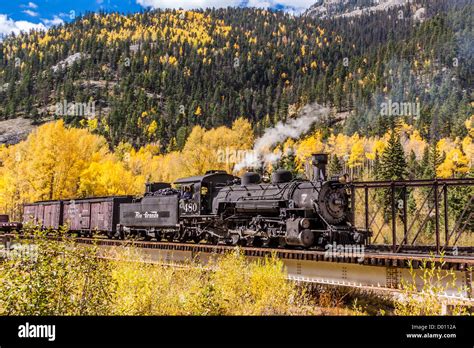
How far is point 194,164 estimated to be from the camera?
52219mm

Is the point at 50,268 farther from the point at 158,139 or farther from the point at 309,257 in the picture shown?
the point at 158,139

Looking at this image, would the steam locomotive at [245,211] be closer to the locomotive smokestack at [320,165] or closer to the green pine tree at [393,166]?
the locomotive smokestack at [320,165]

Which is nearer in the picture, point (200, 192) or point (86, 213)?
point (200, 192)

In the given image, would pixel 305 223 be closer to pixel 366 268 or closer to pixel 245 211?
pixel 366 268

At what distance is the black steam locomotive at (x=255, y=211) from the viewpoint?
19484mm

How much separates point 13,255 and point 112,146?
474ft

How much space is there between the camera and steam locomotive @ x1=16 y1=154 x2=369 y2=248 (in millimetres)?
19531

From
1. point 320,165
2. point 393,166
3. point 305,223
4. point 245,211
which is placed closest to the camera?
point 305,223

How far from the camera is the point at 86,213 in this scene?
3597 centimetres

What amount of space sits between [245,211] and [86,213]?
1856 cm

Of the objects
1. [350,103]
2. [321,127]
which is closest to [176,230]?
[321,127]

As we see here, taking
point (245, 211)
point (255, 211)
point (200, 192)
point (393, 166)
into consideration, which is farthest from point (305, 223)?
point (393, 166)

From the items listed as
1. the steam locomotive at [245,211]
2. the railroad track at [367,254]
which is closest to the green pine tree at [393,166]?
the steam locomotive at [245,211]
